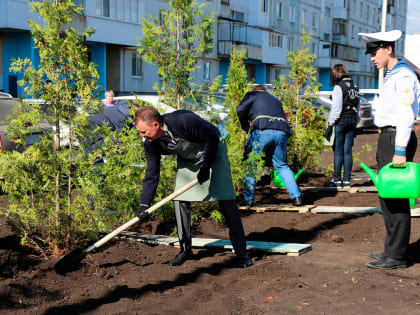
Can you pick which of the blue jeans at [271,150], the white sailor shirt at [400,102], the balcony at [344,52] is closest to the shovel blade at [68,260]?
the white sailor shirt at [400,102]

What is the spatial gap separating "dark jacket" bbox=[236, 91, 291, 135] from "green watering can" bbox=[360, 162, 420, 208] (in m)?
3.11

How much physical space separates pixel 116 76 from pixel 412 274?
2603cm

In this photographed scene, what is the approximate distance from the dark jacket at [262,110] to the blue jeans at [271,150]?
7cm

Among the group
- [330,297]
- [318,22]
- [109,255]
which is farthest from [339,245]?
[318,22]

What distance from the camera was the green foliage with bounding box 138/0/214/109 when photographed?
6.87 m

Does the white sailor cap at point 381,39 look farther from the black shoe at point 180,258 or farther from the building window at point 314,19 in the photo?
the building window at point 314,19

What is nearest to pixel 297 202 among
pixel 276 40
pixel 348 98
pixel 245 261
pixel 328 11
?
pixel 348 98

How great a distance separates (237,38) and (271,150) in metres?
30.9

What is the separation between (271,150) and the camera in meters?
7.88

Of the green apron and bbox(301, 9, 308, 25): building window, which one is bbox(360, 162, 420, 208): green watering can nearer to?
the green apron

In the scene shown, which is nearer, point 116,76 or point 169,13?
point 169,13

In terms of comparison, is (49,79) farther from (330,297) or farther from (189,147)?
(330,297)

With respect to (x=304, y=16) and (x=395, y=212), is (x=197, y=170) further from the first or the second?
(x=304, y=16)

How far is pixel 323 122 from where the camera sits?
10258 millimetres
